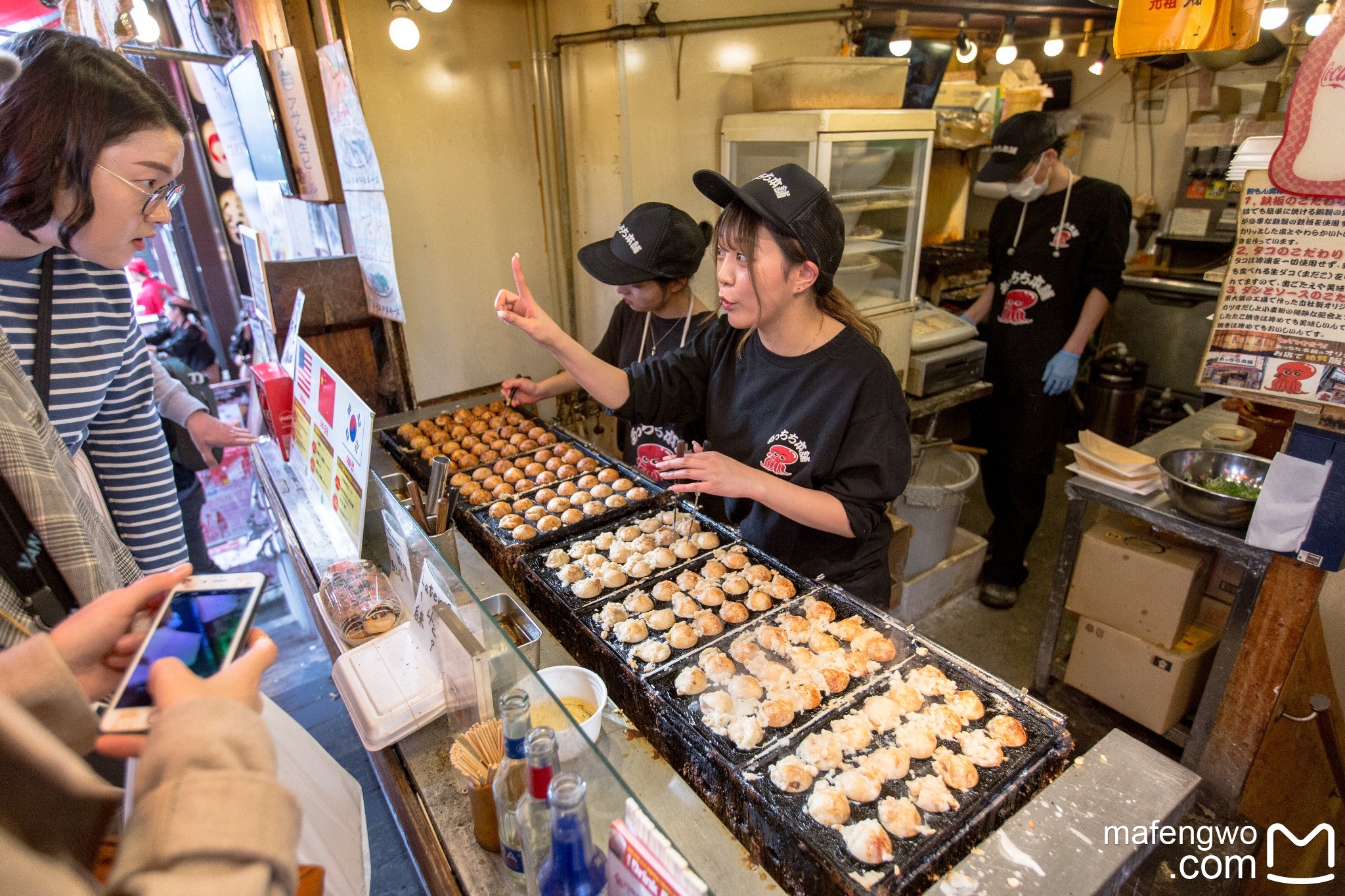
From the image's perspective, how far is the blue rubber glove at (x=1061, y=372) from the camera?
13.0 feet

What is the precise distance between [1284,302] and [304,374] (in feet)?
11.1

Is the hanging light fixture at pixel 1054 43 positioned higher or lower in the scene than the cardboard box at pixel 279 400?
higher

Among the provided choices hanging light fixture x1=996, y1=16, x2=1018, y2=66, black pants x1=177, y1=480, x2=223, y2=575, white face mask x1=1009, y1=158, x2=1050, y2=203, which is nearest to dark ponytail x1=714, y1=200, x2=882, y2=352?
white face mask x1=1009, y1=158, x2=1050, y2=203


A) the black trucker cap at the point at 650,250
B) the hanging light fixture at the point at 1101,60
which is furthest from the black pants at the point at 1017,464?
the hanging light fixture at the point at 1101,60

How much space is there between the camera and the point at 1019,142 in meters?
3.82

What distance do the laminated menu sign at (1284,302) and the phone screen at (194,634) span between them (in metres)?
2.94

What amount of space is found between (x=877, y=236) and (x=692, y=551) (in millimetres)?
3007

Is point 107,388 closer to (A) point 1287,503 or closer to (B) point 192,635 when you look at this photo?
(B) point 192,635

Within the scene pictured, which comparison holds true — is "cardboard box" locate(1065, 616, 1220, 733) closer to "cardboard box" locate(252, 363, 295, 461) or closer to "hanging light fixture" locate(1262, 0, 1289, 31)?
"hanging light fixture" locate(1262, 0, 1289, 31)

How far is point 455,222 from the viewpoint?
3.82 m

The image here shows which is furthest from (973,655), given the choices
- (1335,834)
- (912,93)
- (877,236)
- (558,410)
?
(912,93)

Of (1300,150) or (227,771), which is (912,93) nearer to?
(1300,150)

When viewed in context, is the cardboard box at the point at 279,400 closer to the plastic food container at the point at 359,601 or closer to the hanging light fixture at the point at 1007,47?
the plastic food container at the point at 359,601

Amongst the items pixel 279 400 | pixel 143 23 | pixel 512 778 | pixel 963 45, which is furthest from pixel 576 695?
pixel 963 45
